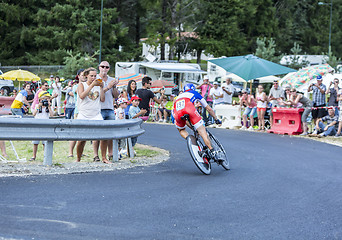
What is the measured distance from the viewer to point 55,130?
406 inches

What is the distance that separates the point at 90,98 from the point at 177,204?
4.24 meters

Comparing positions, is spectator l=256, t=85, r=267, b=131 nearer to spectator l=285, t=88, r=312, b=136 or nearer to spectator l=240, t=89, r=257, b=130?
spectator l=240, t=89, r=257, b=130

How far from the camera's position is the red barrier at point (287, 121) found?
69.4 feet

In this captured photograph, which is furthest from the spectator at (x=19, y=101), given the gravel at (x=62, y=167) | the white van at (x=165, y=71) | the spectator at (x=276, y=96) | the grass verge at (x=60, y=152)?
the white van at (x=165, y=71)

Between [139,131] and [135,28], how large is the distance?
6102 centimetres

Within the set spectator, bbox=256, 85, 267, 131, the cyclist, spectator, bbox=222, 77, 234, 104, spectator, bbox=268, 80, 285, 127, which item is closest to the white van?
spectator, bbox=222, 77, 234, 104

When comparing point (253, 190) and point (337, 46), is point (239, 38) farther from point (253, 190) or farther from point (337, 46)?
point (253, 190)

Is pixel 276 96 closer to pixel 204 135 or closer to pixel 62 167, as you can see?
pixel 204 135

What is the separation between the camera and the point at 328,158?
14.2 meters

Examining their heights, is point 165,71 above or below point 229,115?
above

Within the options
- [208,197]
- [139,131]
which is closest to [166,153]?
[139,131]

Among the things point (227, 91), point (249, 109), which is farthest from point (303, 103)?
point (227, 91)

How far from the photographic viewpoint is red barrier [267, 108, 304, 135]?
2116cm

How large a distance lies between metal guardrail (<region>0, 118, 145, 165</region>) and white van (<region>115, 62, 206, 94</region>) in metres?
34.2
